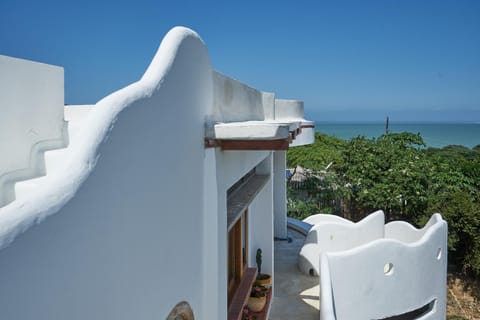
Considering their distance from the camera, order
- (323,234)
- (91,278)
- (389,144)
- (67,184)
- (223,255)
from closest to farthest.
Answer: (67,184) < (91,278) < (223,255) < (323,234) < (389,144)

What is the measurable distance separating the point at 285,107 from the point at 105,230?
10.8m

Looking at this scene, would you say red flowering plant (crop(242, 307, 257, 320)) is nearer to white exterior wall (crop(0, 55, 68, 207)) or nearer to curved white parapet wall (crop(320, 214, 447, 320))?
curved white parapet wall (crop(320, 214, 447, 320))

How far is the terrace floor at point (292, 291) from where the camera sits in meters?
8.95

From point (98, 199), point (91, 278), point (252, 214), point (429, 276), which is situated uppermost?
point (98, 199)

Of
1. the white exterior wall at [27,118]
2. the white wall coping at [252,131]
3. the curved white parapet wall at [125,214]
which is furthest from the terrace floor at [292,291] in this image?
the white exterior wall at [27,118]

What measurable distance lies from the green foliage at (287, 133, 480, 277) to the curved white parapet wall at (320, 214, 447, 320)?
8554 mm

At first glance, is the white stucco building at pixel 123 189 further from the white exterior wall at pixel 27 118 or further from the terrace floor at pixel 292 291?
the terrace floor at pixel 292 291

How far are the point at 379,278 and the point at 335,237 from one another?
3037 mm

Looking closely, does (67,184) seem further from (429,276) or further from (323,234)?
(323,234)

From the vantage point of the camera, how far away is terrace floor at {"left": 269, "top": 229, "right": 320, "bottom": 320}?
29.4ft

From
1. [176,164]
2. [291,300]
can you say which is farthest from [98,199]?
[291,300]

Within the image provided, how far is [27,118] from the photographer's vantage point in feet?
10.3

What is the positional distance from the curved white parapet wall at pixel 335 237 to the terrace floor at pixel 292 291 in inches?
19.3

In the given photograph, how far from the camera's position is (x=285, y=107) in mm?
12555
